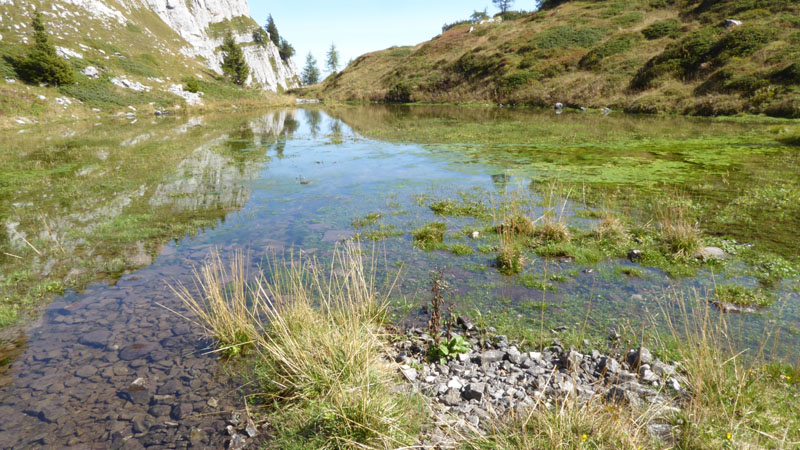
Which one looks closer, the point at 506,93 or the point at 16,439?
the point at 16,439

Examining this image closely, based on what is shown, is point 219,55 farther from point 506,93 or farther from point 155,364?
point 155,364

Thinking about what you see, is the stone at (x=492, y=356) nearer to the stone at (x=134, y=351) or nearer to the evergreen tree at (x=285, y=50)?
the stone at (x=134, y=351)

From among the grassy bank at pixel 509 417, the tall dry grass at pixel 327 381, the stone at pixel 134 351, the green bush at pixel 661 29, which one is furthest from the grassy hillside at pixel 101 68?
the green bush at pixel 661 29

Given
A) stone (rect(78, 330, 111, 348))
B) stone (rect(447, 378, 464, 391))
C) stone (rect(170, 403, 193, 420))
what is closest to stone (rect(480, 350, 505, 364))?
stone (rect(447, 378, 464, 391))

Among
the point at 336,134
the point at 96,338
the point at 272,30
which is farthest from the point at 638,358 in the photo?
the point at 272,30

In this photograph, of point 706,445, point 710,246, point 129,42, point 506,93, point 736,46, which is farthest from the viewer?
point 129,42

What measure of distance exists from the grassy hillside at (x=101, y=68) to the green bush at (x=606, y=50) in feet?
162

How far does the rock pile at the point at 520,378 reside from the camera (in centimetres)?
420

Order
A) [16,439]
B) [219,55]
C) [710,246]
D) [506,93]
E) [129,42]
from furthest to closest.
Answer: [219,55] < [129,42] < [506,93] < [710,246] < [16,439]

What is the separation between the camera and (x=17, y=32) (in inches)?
1729

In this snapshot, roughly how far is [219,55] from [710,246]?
329ft

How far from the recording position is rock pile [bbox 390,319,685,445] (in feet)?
13.8

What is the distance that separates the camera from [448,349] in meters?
5.38

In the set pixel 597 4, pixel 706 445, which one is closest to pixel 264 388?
pixel 706 445
